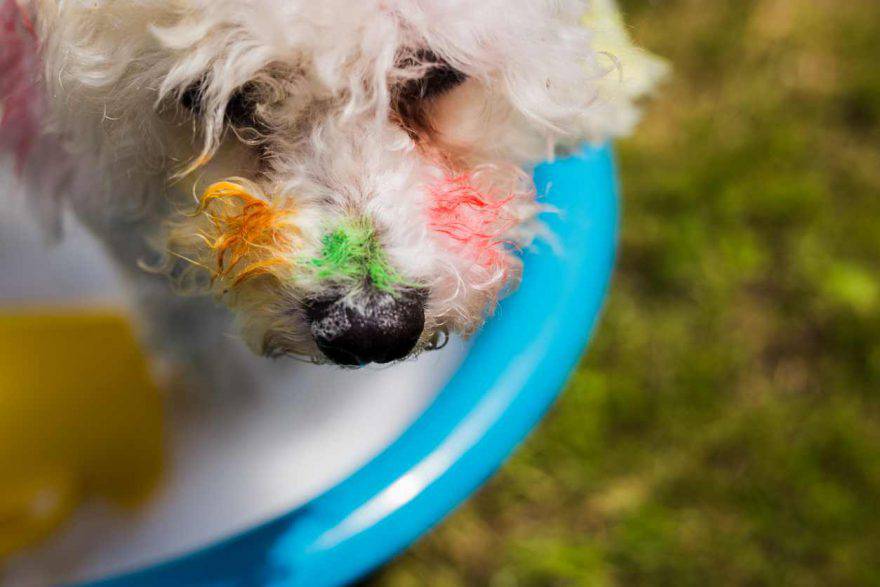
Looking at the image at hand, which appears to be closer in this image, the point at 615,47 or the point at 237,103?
the point at 237,103

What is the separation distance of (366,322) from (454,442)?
1.27ft

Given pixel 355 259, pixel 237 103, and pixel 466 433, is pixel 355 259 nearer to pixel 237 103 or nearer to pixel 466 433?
pixel 237 103

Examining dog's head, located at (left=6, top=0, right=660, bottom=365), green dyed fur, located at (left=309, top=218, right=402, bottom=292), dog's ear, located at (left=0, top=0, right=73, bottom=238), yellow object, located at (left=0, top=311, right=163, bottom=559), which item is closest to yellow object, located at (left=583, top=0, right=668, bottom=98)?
dog's head, located at (left=6, top=0, right=660, bottom=365)

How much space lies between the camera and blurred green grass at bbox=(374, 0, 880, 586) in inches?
64.9

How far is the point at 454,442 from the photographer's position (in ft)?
3.76

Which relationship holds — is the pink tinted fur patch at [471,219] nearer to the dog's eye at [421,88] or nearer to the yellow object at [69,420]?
the dog's eye at [421,88]

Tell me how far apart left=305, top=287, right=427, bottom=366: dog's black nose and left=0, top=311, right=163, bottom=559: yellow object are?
773mm

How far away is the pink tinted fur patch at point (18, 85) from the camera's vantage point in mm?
928

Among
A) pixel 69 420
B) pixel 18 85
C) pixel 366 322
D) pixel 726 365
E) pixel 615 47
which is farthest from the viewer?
pixel 726 365

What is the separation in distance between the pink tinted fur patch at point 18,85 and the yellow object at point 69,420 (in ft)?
1.69

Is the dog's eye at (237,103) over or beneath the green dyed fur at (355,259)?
over

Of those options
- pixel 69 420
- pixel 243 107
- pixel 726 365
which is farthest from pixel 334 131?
pixel 726 365

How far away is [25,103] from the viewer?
982 millimetres

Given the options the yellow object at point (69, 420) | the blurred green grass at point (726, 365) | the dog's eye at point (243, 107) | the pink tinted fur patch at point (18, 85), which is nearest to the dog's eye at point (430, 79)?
the dog's eye at point (243, 107)
